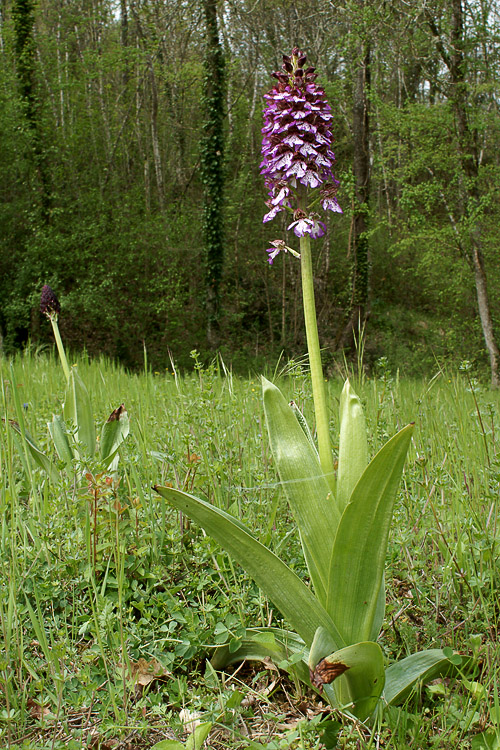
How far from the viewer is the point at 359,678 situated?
3.96ft

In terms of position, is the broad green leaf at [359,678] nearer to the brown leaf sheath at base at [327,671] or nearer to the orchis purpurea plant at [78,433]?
the brown leaf sheath at base at [327,671]

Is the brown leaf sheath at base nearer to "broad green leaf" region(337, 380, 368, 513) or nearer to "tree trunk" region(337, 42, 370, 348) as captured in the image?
"broad green leaf" region(337, 380, 368, 513)

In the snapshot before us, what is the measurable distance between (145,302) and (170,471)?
11.2 m

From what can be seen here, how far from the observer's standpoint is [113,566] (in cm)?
173

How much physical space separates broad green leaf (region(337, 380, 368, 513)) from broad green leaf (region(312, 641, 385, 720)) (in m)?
0.33

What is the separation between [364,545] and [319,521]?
4.9 inches

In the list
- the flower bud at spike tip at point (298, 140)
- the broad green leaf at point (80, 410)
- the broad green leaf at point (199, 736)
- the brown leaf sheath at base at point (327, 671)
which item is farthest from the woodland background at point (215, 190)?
the broad green leaf at point (199, 736)

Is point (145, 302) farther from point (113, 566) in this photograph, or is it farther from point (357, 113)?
point (113, 566)

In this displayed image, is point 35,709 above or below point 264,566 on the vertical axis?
below

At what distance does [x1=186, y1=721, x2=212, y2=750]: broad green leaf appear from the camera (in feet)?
3.72

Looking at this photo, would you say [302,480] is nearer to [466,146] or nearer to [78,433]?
[78,433]

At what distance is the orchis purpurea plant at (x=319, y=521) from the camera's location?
1.17 m

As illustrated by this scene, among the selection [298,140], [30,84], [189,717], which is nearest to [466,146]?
[298,140]

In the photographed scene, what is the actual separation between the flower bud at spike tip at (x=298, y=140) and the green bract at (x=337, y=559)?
1.63 feet
